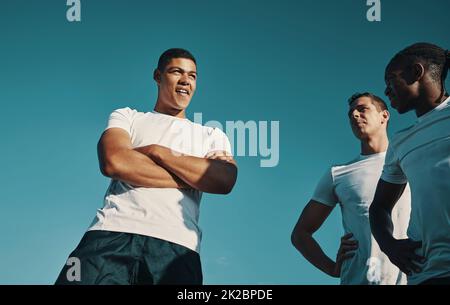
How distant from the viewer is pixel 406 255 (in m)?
3.28

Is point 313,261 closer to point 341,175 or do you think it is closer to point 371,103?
point 341,175

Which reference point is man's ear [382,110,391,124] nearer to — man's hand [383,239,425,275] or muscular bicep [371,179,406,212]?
muscular bicep [371,179,406,212]

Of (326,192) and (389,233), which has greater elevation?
(326,192)

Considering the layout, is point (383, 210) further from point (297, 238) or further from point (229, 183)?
point (297, 238)

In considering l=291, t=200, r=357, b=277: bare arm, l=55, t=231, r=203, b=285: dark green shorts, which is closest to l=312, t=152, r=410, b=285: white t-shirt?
l=291, t=200, r=357, b=277: bare arm

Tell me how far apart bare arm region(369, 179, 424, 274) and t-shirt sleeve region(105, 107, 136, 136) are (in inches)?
79.1

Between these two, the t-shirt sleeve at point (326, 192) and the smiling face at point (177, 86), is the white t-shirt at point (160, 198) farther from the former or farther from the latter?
the t-shirt sleeve at point (326, 192)

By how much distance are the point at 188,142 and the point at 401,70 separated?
1683mm

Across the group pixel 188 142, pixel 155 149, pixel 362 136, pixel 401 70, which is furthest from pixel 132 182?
pixel 362 136

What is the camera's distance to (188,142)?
4.27 m

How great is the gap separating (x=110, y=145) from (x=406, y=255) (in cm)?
227

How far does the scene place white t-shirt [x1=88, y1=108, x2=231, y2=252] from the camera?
3777mm

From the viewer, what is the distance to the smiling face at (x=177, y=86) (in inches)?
179
